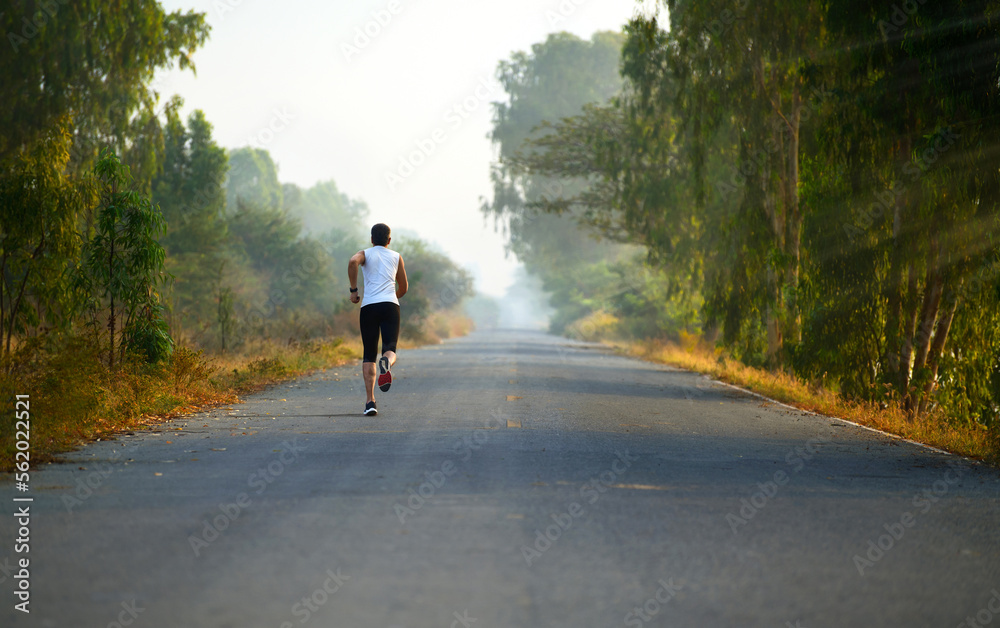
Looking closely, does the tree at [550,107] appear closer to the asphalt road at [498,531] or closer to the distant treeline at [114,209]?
the distant treeline at [114,209]

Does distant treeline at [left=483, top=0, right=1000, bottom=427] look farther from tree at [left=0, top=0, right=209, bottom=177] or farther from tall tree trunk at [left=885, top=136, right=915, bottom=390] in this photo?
tree at [left=0, top=0, right=209, bottom=177]

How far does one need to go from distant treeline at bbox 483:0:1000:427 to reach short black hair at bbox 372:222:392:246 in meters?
5.63

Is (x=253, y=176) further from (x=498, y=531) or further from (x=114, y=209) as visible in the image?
(x=498, y=531)

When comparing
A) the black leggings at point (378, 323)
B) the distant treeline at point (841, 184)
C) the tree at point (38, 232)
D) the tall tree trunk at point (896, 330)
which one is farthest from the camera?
the tall tree trunk at point (896, 330)

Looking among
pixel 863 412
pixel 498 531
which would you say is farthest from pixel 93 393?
pixel 863 412

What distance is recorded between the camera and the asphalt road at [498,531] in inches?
140

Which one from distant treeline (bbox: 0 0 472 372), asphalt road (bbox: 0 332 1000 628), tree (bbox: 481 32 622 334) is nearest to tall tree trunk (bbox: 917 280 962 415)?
asphalt road (bbox: 0 332 1000 628)

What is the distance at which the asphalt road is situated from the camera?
3545mm

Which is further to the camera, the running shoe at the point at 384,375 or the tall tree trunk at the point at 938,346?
the tall tree trunk at the point at 938,346

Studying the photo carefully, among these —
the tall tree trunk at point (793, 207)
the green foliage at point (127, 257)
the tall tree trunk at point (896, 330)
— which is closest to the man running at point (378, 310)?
the green foliage at point (127, 257)

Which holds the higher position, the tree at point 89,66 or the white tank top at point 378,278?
the tree at point 89,66

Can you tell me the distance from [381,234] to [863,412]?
6.41 meters

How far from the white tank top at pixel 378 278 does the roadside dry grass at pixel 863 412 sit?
5.82m

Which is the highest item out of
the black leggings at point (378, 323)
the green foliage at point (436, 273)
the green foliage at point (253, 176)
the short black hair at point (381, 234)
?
the green foliage at point (253, 176)
